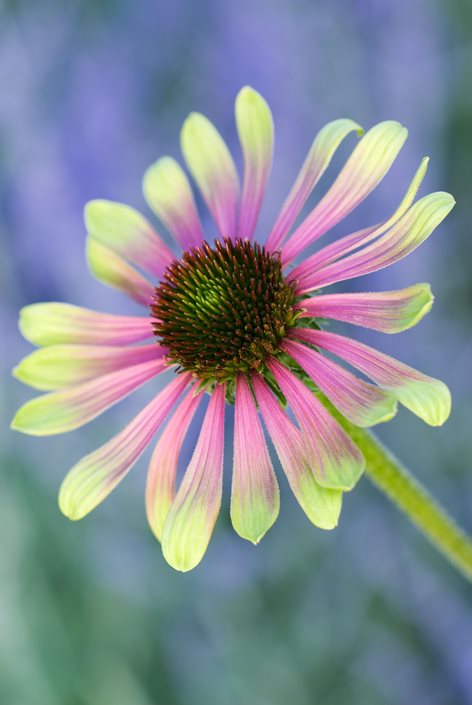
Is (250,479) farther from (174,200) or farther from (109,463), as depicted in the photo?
(174,200)

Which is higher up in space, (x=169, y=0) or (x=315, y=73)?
(x=169, y=0)

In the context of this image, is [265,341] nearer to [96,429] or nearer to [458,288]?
[96,429]

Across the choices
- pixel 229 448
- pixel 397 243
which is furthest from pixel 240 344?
pixel 229 448

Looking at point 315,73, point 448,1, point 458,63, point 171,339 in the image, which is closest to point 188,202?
point 171,339

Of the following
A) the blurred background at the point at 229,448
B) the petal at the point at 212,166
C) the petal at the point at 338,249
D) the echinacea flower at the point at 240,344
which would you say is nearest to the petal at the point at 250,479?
the echinacea flower at the point at 240,344

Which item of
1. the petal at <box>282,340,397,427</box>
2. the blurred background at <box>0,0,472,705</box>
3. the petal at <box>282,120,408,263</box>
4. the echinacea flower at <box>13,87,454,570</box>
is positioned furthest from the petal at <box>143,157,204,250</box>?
the blurred background at <box>0,0,472,705</box>

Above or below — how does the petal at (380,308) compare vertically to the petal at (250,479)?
above

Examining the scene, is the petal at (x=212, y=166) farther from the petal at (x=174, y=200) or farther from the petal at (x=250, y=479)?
the petal at (x=250, y=479)
